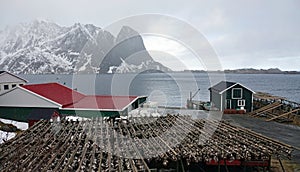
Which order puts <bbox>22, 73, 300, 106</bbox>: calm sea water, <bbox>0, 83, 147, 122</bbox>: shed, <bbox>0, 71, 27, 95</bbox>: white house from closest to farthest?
<bbox>0, 83, 147, 122</bbox>: shed
<bbox>0, 71, 27, 95</bbox>: white house
<bbox>22, 73, 300, 106</bbox>: calm sea water

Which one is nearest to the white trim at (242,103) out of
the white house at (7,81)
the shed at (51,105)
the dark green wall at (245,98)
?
the dark green wall at (245,98)

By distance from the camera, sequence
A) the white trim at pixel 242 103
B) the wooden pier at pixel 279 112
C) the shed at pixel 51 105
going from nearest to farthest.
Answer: the shed at pixel 51 105, the wooden pier at pixel 279 112, the white trim at pixel 242 103

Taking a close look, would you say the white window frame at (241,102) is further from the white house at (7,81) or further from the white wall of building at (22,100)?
the white house at (7,81)

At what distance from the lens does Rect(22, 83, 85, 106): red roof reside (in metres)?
20.7

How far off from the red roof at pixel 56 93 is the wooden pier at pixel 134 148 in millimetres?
12239

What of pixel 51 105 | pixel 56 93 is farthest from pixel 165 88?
pixel 51 105

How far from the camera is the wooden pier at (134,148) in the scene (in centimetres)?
541

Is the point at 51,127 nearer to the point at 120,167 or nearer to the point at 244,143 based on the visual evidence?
the point at 120,167

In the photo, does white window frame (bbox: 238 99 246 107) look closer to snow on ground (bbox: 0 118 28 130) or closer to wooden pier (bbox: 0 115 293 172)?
wooden pier (bbox: 0 115 293 172)

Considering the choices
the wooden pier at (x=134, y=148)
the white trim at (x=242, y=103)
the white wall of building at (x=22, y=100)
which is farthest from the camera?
the white trim at (x=242, y=103)

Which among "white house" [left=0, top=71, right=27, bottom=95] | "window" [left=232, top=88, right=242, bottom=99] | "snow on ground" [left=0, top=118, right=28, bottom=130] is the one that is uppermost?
"white house" [left=0, top=71, right=27, bottom=95]

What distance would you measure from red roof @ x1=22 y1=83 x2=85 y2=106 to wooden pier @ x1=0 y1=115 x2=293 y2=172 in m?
12.2

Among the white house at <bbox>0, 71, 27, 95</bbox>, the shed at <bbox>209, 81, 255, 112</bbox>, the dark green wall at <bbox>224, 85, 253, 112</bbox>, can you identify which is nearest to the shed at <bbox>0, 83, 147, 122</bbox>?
the white house at <bbox>0, 71, 27, 95</bbox>

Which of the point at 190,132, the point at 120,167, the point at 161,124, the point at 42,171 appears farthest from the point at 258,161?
the point at 42,171
